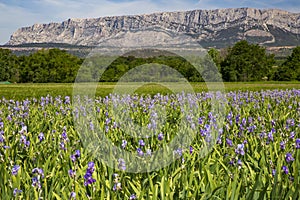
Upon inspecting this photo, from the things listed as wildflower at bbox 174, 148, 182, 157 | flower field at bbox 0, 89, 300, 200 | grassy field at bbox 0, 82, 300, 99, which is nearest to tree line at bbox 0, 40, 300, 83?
grassy field at bbox 0, 82, 300, 99

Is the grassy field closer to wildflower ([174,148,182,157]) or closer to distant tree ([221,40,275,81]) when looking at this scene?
wildflower ([174,148,182,157])

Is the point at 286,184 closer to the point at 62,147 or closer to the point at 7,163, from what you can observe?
the point at 62,147

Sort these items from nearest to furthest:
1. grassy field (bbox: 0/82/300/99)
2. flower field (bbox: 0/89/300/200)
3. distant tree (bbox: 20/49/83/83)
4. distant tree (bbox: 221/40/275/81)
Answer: flower field (bbox: 0/89/300/200) < grassy field (bbox: 0/82/300/99) < distant tree (bbox: 221/40/275/81) < distant tree (bbox: 20/49/83/83)

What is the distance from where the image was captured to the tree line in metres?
60.1

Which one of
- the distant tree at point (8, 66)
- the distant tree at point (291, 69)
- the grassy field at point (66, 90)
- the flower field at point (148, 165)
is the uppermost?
the distant tree at point (8, 66)

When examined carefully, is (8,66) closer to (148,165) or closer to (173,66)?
(173,66)

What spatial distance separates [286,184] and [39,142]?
93.2 inches

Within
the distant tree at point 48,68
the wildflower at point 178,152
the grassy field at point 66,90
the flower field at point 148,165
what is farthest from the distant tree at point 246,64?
the wildflower at point 178,152

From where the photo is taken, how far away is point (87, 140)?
4098mm

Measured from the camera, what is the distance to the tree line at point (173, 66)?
197ft

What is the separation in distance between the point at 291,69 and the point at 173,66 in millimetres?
20950

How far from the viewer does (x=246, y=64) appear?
66.6 m

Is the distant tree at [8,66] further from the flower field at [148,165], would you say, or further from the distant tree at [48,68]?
the flower field at [148,165]

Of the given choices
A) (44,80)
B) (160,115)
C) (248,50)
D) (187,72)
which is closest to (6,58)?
(44,80)
